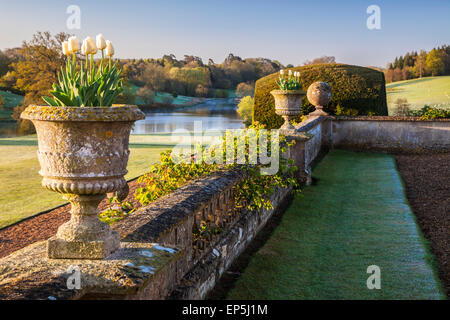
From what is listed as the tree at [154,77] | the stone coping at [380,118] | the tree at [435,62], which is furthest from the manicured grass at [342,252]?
the tree at [435,62]

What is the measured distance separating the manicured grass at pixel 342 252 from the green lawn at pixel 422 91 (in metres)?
35.2

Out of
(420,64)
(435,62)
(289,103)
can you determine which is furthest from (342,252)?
(420,64)

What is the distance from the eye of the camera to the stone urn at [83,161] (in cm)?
254

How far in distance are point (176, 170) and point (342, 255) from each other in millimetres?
2277

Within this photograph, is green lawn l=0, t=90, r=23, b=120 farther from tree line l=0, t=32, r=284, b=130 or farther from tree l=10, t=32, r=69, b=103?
tree l=10, t=32, r=69, b=103

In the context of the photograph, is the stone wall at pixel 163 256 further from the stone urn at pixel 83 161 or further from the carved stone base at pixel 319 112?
the carved stone base at pixel 319 112

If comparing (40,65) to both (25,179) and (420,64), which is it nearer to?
(25,179)

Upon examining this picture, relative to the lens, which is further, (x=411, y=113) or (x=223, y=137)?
(x=411, y=113)

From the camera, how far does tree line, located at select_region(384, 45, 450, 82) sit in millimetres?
53438

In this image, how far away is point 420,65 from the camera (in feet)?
186

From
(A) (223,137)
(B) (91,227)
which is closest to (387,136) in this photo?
(A) (223,137)
